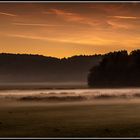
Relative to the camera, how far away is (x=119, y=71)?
38531 millimetres

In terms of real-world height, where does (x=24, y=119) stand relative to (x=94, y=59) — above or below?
below

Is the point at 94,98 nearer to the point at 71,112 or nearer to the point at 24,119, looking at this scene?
the point at 71,112

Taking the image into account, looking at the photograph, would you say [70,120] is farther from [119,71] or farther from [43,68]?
[119,71]

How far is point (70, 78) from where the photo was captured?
41375mm

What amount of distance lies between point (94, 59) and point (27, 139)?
11.5 m

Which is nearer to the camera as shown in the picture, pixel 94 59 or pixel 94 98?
pixel 94 59

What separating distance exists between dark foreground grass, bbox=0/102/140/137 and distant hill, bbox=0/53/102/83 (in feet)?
6.54

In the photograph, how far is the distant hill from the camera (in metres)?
34.0

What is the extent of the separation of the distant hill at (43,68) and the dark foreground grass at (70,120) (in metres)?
Result: 1.99

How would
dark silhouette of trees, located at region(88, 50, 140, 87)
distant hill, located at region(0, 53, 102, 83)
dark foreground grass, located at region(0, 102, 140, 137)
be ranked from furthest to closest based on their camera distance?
dark silhouette of trees, located at region(88, 50, 140, 87) < distant hill, located at region(0, 53, 102, 83) < dark foreground grass, located at region(0, 102, 140, 137)

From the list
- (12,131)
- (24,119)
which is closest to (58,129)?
(12,131)

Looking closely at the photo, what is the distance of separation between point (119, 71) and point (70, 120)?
827cm

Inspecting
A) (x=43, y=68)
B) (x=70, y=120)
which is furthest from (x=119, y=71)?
(x=70, y=120)

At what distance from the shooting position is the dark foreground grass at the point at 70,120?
27.1 m
